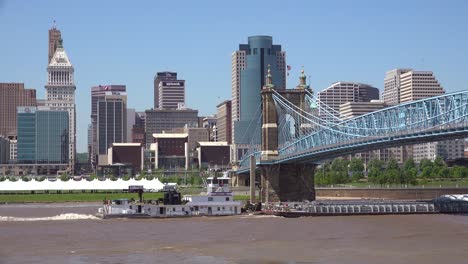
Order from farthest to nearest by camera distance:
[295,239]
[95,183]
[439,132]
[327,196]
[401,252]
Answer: [95,183]
[327,196]
[439,132]
[295,239]
[401,252]

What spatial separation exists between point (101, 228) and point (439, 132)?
99.9ft

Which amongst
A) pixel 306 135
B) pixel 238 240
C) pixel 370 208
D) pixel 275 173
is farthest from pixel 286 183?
pixel 238 240

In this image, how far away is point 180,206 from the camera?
9075 centimetres

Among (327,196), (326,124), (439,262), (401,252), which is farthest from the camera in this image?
(327,196)

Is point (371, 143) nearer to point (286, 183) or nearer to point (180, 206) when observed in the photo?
point (180, 206)

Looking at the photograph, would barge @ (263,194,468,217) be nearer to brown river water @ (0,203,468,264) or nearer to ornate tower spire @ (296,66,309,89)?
brown river water @ (0,203,468,264)

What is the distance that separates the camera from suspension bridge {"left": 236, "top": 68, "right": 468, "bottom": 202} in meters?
101

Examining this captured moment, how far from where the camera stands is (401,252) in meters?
58.4

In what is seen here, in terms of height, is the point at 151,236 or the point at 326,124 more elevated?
the point at 326,124

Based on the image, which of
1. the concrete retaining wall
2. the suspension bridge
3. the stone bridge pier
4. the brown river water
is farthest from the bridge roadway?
the concrete retaining wall

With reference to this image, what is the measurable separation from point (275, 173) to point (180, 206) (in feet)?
99.2

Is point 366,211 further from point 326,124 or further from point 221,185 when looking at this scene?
point 326,124

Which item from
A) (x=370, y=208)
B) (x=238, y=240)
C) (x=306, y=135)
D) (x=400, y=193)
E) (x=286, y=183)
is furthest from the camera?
(x=400, y=193)

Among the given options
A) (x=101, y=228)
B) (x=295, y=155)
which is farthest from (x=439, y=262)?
(x=295, y=155)
